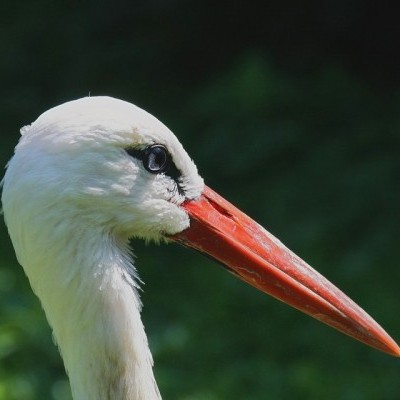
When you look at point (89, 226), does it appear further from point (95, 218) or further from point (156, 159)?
point (156, 159)

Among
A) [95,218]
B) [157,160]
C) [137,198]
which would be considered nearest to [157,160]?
[157,160]

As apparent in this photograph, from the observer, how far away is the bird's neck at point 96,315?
2.77 m

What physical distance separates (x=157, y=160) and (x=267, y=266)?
0.42m

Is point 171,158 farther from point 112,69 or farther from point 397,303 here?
point 112,69

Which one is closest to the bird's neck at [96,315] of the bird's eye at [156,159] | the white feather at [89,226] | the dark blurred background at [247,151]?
the white feather at [89,226]

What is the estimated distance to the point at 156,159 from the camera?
2.92 metres

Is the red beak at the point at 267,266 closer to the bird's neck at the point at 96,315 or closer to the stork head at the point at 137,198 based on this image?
the stork head at the point at 137,198

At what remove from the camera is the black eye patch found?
113 inches

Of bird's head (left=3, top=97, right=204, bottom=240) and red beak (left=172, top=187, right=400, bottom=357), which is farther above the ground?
bird's head (left=3, top=97, right=204, bottom=240)

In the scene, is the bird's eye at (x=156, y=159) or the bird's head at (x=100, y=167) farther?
the bird's eye at (x=156, y=159)

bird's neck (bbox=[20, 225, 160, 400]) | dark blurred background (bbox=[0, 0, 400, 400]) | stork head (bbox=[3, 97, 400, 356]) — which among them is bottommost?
bird's neck (bbox=[20, 225, 160, 400])

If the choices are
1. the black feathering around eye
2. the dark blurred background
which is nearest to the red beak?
the black feathering around eye

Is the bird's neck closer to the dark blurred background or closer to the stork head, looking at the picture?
the stork head

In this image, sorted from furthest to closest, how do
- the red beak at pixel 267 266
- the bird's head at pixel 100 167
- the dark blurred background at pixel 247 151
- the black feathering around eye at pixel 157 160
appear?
the dark blurred background at pixel 247 151 < the red beak at pixel 267 266 < the black feathering around eye at pixel 157 160 < the bird's head at pixel 100 167
